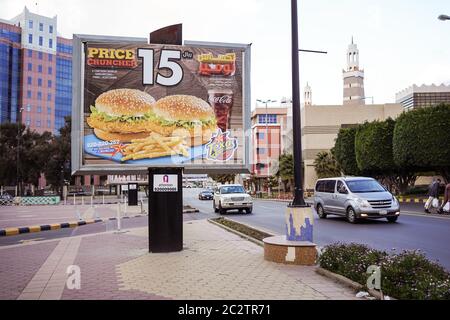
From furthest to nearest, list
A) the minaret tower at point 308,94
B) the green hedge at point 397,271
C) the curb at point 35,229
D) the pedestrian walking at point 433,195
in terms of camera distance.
A: the minaret tower at point 308,94, the pedestrian walking at point 433,195, the curb at point 35,229, the green hedge at point 397,271

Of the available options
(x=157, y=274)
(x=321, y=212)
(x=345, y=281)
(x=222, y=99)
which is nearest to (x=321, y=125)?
(x=321, y=212)

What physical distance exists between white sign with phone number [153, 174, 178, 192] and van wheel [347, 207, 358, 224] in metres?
9.17

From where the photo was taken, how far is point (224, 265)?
7941 mm

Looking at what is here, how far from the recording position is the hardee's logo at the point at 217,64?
31.1ft

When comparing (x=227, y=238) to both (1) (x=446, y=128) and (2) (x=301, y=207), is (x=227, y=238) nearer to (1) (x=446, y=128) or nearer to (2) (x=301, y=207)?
(2) (x=301, y=207)

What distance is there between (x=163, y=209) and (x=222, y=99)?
110 inches

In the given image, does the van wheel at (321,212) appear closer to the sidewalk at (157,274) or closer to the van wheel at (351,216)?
the van wheel at (351,216)

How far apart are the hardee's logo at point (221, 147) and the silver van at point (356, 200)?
324 inches

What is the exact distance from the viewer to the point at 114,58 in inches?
360

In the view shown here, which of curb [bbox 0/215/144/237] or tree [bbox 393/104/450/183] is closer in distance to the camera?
curb [bbox 0/215/144/237]

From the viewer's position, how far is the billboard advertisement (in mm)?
9094

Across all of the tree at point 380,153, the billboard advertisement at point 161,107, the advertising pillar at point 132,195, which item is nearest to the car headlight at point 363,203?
the billboard advertisement at point 161,107

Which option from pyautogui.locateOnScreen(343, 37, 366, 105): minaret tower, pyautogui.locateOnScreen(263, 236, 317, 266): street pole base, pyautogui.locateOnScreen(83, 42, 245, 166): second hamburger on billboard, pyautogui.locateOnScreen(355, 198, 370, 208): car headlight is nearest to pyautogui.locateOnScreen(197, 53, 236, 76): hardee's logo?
pyautogui.locateOnScreen(83, 42, 245, 166): second hamburger on billboard

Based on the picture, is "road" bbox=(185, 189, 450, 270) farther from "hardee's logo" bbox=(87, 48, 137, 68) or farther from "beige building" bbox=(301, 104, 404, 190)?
"beige building" bbox=(301, 104, 404, 190)
